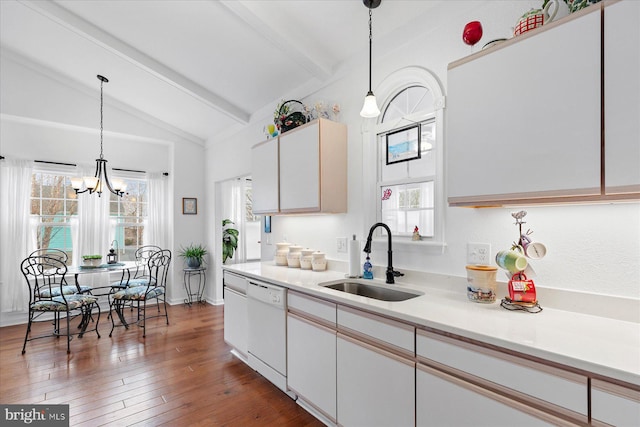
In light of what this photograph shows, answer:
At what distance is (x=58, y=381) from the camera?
2.68 meters

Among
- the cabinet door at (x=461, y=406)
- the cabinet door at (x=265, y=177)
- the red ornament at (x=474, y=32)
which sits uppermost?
the red ornament at (x=474, y=32)

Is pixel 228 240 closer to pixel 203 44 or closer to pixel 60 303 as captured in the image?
pixel 60 303

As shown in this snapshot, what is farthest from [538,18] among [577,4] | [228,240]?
[228,240]

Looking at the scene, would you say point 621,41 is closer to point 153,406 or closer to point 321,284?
point 321,284

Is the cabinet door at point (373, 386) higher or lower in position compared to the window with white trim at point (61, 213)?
lower

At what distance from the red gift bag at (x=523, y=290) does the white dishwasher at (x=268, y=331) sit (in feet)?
4.93

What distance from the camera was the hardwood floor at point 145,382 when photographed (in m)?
2.20

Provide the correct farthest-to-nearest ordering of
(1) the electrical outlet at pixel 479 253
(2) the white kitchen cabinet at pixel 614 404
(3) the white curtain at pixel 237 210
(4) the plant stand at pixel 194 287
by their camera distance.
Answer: (3) the white curtain at pixel 237 210 < (4) the plant stand at pixel 194 287 < (1) the electrical outlet at pixel 479 253 < (2) the white kitchen cabinet at pixel 614 404

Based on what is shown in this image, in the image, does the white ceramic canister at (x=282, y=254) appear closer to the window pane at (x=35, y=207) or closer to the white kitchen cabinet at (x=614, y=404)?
the white kitchen cabinet at (x=614, y=404)

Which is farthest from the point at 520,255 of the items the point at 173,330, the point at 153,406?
the point at 173,330

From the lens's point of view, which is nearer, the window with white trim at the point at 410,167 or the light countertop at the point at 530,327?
the light countertop at the point at 530,327

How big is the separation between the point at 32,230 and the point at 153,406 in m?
3.68

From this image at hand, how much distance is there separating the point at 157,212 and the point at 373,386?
192 inches

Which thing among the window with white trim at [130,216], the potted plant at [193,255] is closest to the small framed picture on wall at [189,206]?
the potted plant at [193,255]
